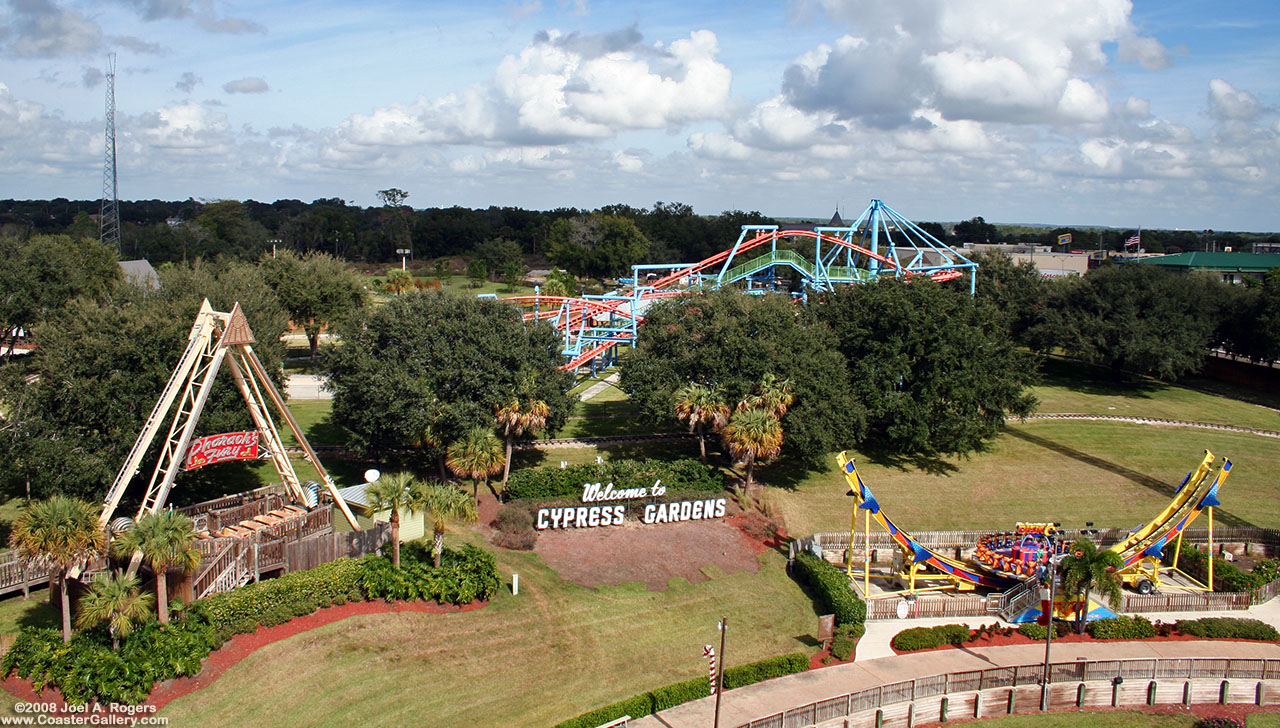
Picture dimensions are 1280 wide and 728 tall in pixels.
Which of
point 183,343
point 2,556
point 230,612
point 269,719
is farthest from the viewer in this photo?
point 183,343

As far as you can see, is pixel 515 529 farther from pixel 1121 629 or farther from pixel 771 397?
pixel 1121 629

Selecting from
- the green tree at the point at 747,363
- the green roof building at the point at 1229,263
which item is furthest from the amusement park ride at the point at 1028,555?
the green roof building at the point at 1229,263

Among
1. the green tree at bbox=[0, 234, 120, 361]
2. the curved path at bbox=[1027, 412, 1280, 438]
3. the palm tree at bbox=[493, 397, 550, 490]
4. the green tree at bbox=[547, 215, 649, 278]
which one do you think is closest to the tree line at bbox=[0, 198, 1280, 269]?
the green tree at bbox=[547, 215, 649, 278]

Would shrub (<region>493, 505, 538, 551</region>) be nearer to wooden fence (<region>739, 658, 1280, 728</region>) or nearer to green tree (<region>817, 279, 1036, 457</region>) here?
wooden fence (<region>739, 658, 1280, 728</region>)

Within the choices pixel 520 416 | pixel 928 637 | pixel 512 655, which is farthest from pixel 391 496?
pixel 928 637

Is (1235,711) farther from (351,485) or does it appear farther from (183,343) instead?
(183,343)

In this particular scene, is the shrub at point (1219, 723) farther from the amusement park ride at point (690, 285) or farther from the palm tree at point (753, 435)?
the amusement park ride at point (690, 285)

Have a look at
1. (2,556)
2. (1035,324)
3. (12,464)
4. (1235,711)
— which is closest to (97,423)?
(12,464)

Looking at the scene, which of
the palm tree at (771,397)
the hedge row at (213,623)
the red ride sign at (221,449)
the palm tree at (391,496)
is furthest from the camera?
the palm tree at (771,397)
